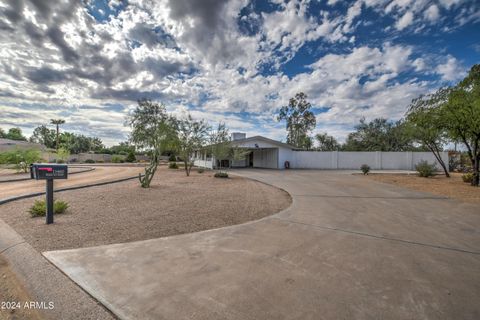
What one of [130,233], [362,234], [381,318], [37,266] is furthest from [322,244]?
[37,266]

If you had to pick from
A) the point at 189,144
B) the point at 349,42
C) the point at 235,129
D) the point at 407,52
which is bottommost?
the point at 189,144

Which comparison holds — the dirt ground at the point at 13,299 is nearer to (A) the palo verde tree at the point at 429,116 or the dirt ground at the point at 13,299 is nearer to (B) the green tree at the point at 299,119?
(A) the palo verde tree at the point at 429,116

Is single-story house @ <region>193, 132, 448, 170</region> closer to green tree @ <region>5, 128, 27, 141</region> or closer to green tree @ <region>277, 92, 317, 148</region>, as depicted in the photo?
green tree @ <region>277, 92, 317, 148</region>

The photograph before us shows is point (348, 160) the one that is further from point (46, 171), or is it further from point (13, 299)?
point (13, 299)

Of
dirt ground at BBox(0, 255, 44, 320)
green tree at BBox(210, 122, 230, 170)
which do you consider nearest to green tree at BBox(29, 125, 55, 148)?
green tree at BBox(210, 122, 230, 170)

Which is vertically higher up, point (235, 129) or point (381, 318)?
point (235, 129)

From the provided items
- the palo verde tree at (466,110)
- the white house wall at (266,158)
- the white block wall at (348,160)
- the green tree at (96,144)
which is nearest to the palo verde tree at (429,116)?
the palo verde tree at (466,110)

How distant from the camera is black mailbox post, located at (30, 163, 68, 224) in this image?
424 cm

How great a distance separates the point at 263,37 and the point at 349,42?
4904mm

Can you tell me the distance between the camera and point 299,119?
3422cm

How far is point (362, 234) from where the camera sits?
404cm

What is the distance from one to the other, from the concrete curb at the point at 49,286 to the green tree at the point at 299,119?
112 ft

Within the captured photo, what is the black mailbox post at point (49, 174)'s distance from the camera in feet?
13.9

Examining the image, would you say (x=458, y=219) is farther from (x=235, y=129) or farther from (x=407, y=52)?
(x=235, y=129)
